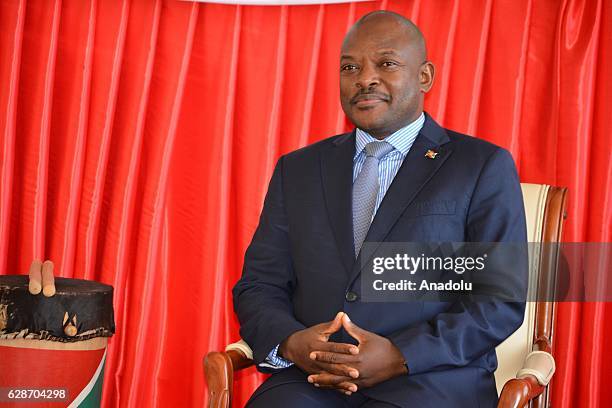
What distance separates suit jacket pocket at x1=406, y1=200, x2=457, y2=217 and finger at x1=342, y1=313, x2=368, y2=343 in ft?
1.29

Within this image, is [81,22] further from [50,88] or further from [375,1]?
[375,1]

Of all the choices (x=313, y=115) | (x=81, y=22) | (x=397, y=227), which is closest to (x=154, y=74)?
(x=81, y=22)

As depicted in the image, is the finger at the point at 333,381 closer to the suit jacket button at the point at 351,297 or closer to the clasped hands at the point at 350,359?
the clasped hands at the point at 350,359

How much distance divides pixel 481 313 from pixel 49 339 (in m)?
1.46

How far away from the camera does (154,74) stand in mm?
3633

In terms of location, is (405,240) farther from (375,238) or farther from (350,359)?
(350,359)

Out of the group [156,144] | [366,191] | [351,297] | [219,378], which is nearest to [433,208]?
[366,191]

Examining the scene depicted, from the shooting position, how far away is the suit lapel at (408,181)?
2.29 meters

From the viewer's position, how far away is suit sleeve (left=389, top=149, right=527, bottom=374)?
2.09 metres

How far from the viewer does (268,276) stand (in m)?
2.53

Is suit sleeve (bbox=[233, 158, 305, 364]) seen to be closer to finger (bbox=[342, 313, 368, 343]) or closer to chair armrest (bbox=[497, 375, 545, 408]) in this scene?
finger (bbox=[342, 313, 368, 343])

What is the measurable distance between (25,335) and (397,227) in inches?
52.1

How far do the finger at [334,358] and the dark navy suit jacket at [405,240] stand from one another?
5.1 inches

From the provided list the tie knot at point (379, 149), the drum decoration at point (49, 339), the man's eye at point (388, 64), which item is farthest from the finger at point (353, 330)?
the drum decoration at point (49, 339)
